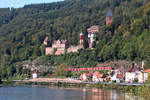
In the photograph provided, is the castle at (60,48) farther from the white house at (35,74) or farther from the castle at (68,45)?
the white house at (35,74)

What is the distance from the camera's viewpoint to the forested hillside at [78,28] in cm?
7031

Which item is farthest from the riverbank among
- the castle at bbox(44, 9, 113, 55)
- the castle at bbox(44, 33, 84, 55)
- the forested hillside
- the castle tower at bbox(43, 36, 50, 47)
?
Result: the castle tower at bbox(43, 36, 50, 47)

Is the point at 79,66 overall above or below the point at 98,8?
below

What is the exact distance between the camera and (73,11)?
121 meters

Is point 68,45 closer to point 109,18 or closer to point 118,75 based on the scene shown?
point 109,18

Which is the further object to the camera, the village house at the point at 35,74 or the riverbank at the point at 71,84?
the village house at the point at 35,74

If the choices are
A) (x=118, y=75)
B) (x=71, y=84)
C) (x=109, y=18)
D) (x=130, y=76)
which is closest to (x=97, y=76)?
(x=118, y=75)

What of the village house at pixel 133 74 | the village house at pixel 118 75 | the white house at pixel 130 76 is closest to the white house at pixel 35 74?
the village house at pixel 118 75

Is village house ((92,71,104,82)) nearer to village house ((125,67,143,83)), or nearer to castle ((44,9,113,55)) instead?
village house ((125,67,143,83))

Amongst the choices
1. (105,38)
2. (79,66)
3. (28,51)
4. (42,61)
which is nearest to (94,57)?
(79,66)

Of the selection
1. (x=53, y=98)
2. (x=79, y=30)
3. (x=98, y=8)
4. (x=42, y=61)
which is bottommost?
(x=53, y=98)

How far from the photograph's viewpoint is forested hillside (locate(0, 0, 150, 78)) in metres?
70.3

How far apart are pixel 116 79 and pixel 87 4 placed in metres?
65.4

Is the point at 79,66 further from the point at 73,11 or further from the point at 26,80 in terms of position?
the point at 73,11
